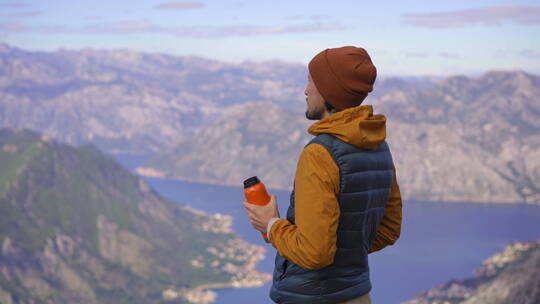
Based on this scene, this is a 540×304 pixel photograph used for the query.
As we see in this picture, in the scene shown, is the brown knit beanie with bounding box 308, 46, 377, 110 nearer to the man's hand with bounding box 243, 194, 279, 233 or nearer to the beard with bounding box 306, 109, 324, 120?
the beard with bounding box 306, 109, 324, 120

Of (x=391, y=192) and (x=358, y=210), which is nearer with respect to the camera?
(x=358, y=210)

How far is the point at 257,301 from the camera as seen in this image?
7249 inches

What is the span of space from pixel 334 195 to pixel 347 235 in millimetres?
627

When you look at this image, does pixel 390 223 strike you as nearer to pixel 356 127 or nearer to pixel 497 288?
pixel 356 127

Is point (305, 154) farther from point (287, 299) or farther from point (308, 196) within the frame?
point (287, 299)

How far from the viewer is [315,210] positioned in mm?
6406

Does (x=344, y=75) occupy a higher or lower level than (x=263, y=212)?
higher

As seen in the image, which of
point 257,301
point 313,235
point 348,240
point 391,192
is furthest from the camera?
point 257,301

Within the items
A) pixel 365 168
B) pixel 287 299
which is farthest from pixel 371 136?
pixel 287 299

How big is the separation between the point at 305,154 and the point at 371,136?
0.73m

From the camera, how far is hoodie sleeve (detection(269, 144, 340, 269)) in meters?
6.41

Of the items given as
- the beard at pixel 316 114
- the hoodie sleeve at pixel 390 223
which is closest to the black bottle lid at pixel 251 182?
the beard at pixel 316 114

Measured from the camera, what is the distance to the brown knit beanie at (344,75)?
688 centimetres

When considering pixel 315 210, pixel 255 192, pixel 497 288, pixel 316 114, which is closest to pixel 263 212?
pixel 255 192
